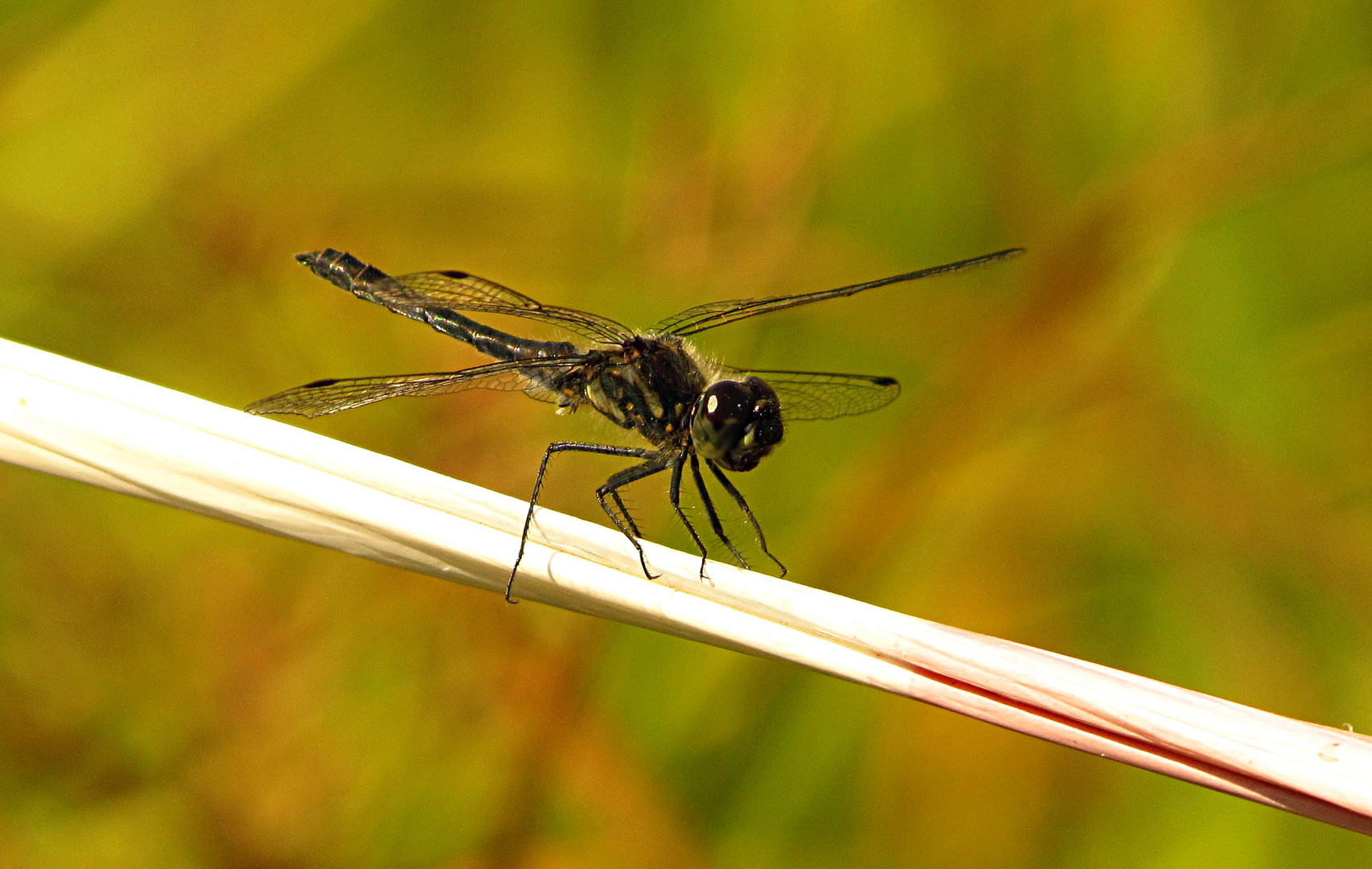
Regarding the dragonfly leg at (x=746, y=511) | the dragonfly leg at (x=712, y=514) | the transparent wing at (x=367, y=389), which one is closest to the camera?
the transparent wing at (x=367, y=389)

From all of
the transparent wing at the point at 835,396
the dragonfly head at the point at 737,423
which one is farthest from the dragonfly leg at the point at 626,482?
the transparent wing at the point at 835,396

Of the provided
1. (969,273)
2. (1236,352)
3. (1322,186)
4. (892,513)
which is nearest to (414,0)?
(969,273)

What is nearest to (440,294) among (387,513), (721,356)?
(721,356)

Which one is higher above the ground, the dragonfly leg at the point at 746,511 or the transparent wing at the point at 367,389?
the dragonfly leg at the point at 746,511

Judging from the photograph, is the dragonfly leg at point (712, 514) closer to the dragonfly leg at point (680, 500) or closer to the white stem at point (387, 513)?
the dragonfly leg at point (680, 500)

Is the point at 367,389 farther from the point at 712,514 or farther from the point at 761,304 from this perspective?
the point at 761,304

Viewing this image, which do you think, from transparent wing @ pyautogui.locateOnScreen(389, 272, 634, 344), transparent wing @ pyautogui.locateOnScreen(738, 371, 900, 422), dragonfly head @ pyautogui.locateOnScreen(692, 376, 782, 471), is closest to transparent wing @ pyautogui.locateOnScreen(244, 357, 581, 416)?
transparent wing @ pyautogui.locateOnScreen(389, 272, 634, 344)
